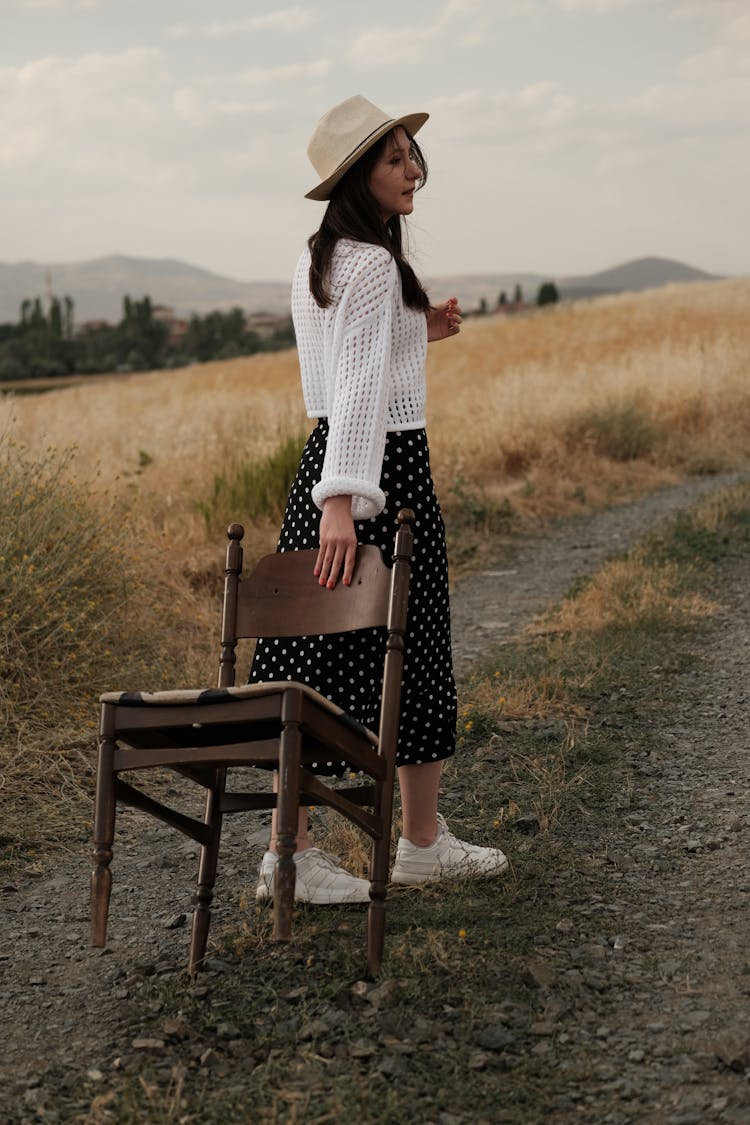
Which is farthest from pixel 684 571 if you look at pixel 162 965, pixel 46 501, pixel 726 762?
pixel 162 965

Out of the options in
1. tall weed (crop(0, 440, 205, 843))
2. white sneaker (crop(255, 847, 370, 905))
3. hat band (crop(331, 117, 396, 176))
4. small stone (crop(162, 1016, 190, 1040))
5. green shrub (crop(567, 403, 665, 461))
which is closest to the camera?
small stone (crop(162, 1016, 190, 1040))

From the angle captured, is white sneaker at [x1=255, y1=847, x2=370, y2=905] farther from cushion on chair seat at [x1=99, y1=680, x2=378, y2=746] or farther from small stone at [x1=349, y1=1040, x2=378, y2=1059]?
cushion on chair seat at [x1=99, y1=680, x2=378, y2=746]

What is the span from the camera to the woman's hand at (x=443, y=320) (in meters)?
3.51

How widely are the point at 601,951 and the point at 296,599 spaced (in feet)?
3.80

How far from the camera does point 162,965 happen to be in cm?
320

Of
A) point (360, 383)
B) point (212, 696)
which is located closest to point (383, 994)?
point (212, 696)

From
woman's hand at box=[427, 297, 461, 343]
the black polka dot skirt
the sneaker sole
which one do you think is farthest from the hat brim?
the sneaker sole

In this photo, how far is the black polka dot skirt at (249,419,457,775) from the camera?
10.7 ft

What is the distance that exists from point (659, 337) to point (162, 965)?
21192mm

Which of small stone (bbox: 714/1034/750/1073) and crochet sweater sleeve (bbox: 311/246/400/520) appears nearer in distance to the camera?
small stone (bbox: 714/1034/750/1073)

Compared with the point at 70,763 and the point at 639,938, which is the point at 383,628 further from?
the point at 70,763

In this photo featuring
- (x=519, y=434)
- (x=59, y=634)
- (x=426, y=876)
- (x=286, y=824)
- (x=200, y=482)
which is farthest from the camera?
(x=519, y=434)

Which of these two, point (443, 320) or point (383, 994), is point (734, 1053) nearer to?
point (383, 994)

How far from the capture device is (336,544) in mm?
2992
